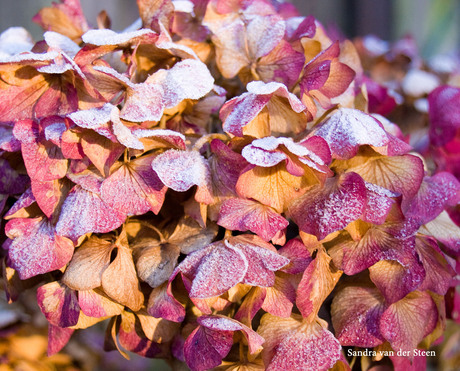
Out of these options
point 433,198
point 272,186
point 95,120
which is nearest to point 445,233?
point 433,198

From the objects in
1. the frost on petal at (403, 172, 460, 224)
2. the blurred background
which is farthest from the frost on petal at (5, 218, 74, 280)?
the blurred background

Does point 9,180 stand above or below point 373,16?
above

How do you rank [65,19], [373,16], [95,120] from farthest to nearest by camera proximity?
[373,16], [65,19], [95,120]

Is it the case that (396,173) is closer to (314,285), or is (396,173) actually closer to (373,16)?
(314,285)

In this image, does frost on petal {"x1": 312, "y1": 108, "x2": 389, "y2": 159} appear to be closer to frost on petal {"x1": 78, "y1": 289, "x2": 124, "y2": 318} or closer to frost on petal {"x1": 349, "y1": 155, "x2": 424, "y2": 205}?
frost on petal {"x1": 349, "y1": 155, "x2": 424, "y2": 205}

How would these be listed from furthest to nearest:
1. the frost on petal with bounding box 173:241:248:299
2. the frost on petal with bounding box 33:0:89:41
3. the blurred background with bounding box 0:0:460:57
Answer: the blurred background with bounding box 0:0:460:57
the frost on petal with bounding box 33:0:89:41
the frost on petal with bounding box 173:241:248:299

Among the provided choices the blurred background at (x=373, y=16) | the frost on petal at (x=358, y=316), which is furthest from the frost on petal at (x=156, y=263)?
the blurred background at (x=373, y=16)

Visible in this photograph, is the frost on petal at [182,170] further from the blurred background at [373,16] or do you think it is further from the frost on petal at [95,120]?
the blurred background at [373,16]

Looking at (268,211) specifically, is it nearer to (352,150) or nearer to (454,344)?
(352,150)
